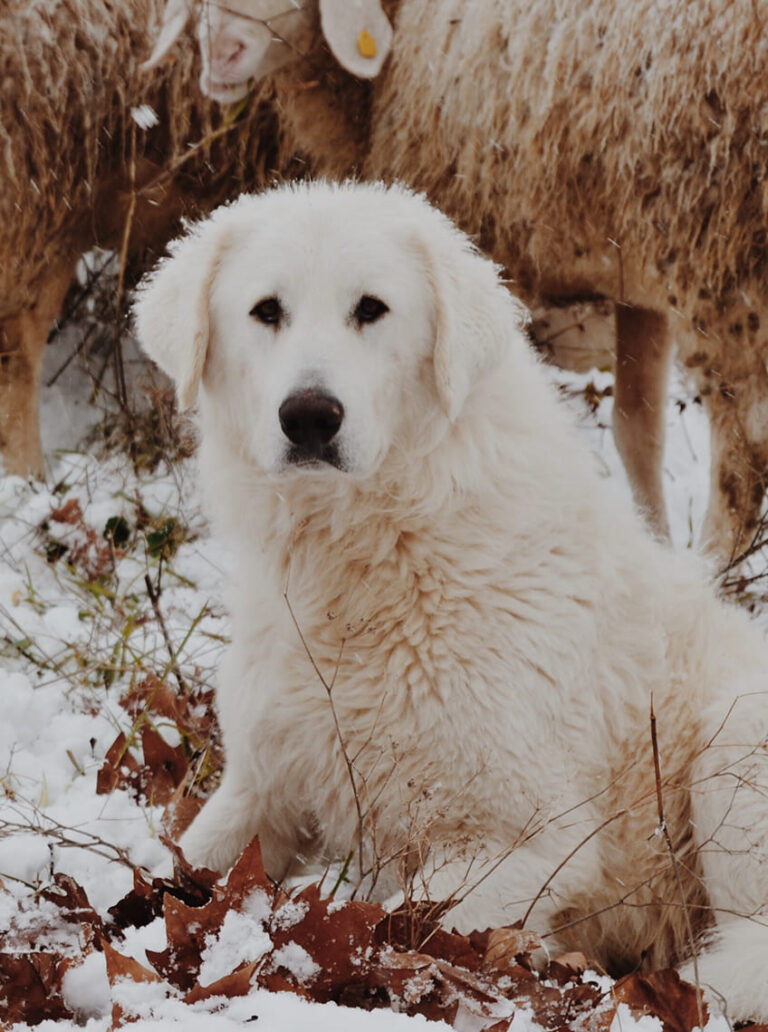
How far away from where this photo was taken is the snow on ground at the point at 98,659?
2.26 meters

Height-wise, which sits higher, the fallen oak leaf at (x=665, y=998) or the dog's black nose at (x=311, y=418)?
the dog's black nose at (x=311, y=418)

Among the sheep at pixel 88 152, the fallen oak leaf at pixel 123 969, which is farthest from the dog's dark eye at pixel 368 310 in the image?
the sheep at pixel 88 152

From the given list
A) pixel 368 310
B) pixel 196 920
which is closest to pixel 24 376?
pixel 368 310

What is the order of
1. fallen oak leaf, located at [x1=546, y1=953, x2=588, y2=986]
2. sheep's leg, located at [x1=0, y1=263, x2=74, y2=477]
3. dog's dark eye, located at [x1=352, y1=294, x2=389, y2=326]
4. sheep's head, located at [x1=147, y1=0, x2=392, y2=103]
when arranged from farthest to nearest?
sheep's leg, located at [x1=0, y1=263, x2=74, y2=477] < sheep's head, located at [x1=147, y1=0, x2=392, y2=103] < dog's dark eye, located at [x1=352, y1=294, x2=389, y2=326] < fallen oak leaf, located at [x1=546, y1=953, x2=588, y2=986]

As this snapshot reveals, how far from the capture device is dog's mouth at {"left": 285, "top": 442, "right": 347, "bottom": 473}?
2682 mm

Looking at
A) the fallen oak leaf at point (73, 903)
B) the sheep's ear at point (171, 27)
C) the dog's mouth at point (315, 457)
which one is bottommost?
the fallen oak leaf at point (73, 903)

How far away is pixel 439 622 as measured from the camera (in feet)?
9.34

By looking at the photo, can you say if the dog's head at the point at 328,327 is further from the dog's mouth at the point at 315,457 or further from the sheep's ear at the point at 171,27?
the sheep's ear at the point at 171,27

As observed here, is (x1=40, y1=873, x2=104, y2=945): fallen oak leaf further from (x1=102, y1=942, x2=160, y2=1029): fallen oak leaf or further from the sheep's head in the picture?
the sheep's head

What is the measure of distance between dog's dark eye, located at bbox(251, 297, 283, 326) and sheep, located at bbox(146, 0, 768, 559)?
1.97 meters

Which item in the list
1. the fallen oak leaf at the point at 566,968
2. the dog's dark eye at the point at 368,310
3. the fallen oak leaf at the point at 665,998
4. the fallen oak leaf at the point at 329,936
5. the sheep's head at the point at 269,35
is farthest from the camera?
the sheep's head at the point at 269,35

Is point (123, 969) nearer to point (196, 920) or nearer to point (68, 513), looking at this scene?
point (196, 920)

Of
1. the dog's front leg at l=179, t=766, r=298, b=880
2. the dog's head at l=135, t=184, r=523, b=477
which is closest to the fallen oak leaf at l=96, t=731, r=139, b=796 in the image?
the dog's front leg at l=179, t=766, r=298, b=880

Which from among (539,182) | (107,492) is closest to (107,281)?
(107,492)
